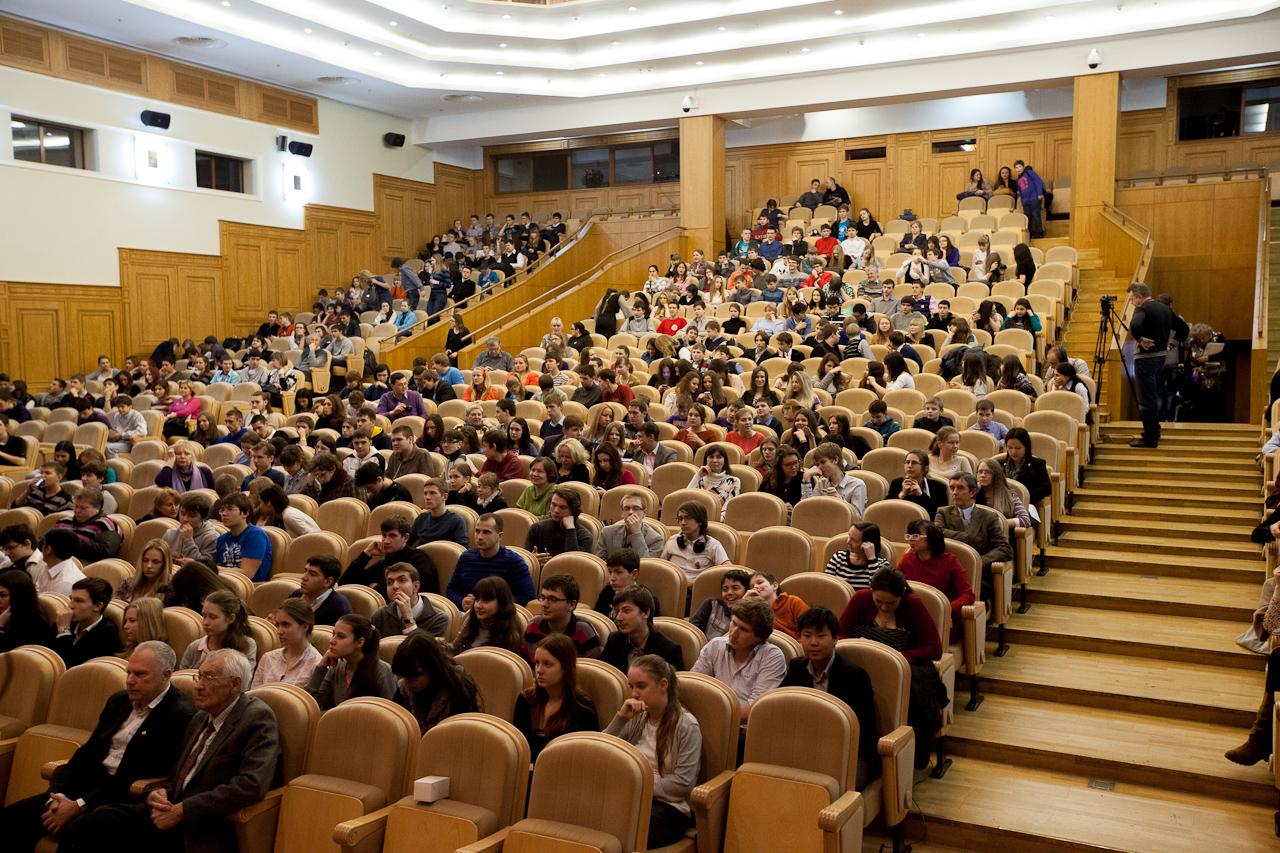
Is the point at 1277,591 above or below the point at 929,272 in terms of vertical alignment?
below

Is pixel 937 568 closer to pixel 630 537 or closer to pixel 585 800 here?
pixel 630 537

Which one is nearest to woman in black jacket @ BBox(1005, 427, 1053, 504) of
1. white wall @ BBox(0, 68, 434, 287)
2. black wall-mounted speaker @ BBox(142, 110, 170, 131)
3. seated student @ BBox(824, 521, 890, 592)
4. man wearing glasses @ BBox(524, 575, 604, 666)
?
seated student @ BBox(824, 521, 890, 592)

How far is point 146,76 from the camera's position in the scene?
10.8 meters

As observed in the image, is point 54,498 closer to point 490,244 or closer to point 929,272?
point 929,272

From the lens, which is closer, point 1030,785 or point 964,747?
point 1030,785

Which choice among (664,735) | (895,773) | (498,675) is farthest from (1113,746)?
(498,675)

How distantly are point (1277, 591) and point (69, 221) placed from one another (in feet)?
36.0

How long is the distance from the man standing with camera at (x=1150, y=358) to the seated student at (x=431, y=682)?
5359 mm

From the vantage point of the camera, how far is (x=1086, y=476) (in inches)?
240

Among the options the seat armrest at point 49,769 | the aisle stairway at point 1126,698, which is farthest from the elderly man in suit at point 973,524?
the seat armrest at point 49,769

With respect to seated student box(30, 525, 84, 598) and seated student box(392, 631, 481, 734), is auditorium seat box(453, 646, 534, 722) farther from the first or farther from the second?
seated student box(30, 525, 84, 598)

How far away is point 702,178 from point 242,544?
919 cm

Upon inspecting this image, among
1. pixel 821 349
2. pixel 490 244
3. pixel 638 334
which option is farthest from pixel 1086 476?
pixel 490 244

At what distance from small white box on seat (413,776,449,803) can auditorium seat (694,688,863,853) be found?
0.67 meters
